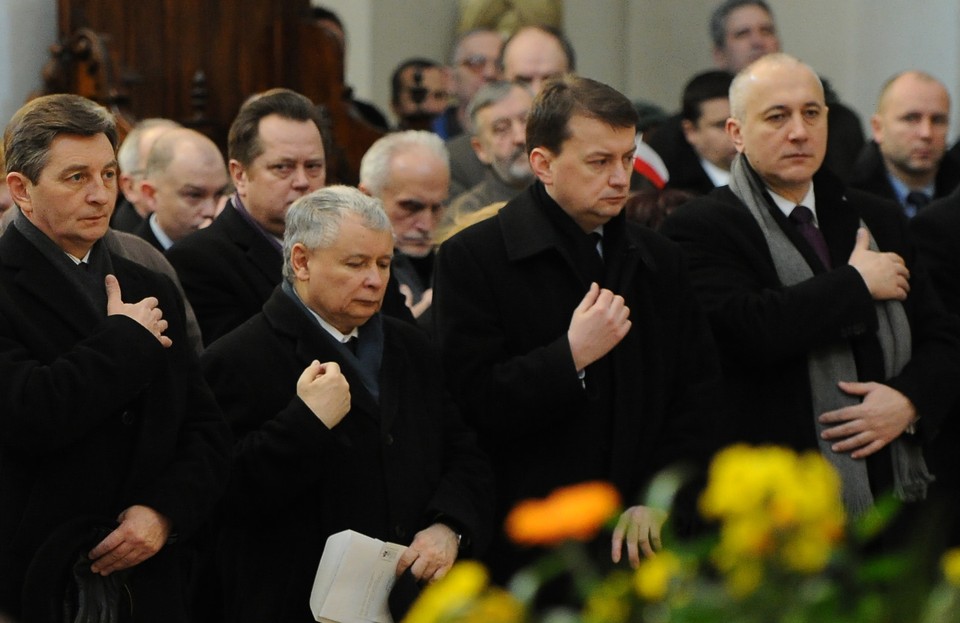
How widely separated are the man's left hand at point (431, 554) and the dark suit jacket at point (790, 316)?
98 centimetres

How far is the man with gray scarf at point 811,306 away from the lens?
4387mm

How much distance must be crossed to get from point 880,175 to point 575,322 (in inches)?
136

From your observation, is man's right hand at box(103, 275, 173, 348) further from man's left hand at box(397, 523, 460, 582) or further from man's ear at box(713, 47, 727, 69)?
man's ear at box(713, 47, 727, 69)

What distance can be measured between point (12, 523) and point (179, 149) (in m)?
2.45

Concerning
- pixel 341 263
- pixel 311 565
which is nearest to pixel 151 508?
pixel 311 565

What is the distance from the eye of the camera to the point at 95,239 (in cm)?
353

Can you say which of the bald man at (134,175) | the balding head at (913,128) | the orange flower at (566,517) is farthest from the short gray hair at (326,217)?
the balding head at (913,128)

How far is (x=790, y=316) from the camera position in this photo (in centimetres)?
433

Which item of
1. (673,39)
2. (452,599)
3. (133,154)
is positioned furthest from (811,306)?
(673,39)

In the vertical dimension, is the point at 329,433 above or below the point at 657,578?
below

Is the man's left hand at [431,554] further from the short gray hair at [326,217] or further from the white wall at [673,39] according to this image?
the white wall at [673,39]

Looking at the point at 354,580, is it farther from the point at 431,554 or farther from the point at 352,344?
the point at 352,344

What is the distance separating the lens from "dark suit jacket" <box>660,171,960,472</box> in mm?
4352

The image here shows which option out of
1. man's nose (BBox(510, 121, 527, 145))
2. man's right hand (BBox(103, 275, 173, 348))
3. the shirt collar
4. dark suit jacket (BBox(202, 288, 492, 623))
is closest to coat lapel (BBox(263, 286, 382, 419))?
dark suit jacket (BBox(202, 288, 492, 623))
